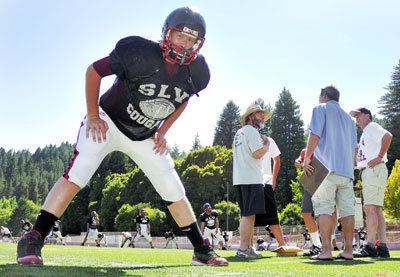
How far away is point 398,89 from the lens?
69.2 metres

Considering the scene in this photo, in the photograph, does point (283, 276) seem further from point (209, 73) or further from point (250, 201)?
point (250, 201)

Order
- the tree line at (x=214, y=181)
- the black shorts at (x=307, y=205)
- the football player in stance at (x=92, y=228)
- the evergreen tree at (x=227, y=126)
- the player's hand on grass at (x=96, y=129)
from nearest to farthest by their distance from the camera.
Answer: the player's hand on grass at (x=96, y=129) < the black shorts at (x=307, y=205) < the football player in stance at (x=92, y=228) < the tree line at (x=214, y=181) < the evergreen tree at (x=227, y=126)

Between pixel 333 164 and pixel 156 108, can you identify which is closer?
pixel 156 108

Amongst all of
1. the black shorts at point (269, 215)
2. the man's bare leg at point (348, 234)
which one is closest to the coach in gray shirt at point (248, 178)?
the black shorts at point (269, 215)

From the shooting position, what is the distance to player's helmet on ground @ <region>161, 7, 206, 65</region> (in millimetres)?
3600

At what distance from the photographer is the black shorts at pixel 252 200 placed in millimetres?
5867

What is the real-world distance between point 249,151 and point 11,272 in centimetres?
405

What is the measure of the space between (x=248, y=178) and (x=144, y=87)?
2.89 metres

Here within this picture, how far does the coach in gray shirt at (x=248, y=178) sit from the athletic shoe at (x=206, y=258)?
1.93m

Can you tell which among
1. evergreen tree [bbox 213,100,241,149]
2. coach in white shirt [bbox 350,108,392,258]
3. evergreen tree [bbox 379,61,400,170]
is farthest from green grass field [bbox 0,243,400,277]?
evergreen tree [bbox 213,100,241,149]

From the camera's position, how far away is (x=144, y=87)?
3725mm

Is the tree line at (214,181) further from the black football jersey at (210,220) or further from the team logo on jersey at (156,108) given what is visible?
the team logo on jersey at (156,108)

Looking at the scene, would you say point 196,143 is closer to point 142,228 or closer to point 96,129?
point 142,228

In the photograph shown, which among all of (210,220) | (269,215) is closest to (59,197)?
(269,215)
